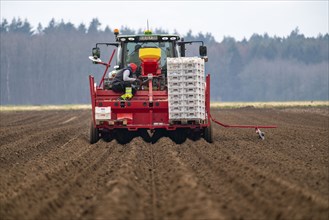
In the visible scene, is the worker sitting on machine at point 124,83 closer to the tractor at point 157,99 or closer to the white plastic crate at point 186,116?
the tractor at point 157,99

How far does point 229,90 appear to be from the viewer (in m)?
115

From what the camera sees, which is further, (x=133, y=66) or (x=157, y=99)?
(x=133, y=66)

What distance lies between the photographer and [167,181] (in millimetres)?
8258

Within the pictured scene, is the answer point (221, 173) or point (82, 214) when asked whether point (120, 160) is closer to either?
point (221, 173)

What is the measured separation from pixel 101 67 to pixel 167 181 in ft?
321

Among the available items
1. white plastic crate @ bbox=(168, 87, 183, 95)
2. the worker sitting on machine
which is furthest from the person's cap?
white plastic crate @ bbox=(168, 87, 183, 95)

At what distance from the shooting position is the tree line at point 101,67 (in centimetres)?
10388

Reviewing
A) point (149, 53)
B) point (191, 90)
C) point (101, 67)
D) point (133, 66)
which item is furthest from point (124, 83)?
point (101, 67)

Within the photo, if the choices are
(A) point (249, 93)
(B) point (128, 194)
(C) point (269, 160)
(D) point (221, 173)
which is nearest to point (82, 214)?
(B) point (128, 194)

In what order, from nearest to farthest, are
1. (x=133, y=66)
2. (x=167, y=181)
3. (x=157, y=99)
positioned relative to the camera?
(x=167, y=181)
(x=157, y=99)
(x=133, y=66)

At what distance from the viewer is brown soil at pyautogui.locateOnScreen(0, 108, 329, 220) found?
20.7ft

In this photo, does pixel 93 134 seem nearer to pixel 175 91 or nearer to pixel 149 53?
pixel 175 91

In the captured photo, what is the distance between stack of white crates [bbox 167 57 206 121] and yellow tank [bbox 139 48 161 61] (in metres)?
1.43

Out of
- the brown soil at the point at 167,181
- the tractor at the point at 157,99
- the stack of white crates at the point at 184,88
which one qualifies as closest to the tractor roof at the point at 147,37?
the tractor at the point at 157,99
